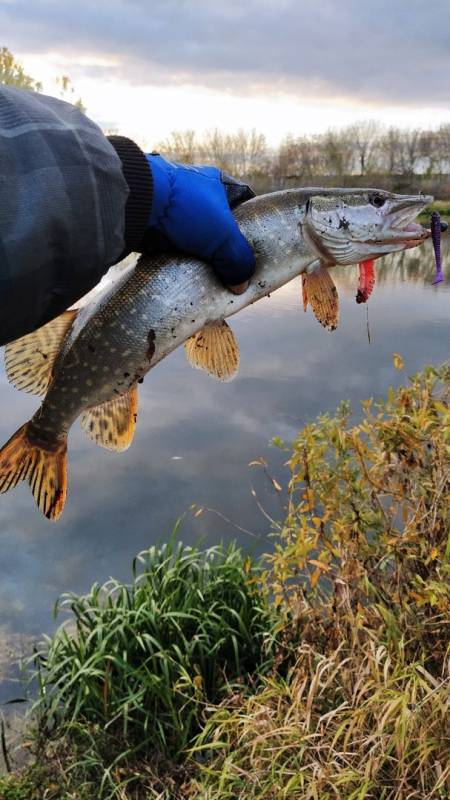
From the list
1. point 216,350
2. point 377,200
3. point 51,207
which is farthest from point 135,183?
point 377,200

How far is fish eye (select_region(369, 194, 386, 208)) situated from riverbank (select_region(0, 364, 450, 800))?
1.06 metres

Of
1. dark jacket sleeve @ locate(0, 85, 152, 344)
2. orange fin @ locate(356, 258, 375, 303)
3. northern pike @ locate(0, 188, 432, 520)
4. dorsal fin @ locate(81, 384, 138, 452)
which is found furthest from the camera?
orange fin @ locate(356, 258, 375, 303)

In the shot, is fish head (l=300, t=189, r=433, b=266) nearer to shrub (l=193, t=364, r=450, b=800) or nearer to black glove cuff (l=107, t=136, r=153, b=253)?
black glove cuff (l=107, t=136, r=153, b=253)

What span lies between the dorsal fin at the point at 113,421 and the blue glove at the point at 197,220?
1.55 feet

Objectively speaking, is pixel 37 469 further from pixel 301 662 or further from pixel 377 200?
pixel 301 662

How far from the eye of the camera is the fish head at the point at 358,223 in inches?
79.8

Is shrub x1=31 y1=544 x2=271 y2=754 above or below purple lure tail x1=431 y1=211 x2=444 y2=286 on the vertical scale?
below

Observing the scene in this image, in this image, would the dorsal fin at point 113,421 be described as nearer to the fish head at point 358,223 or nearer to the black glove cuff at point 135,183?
the black glove cuff at point 135,183

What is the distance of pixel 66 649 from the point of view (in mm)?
3594

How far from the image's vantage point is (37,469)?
Result: 1.92 metres

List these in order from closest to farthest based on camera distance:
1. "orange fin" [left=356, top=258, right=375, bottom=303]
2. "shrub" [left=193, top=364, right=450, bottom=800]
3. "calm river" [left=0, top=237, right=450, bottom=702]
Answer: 1. "orange fin" [left=356, top=258, right=375, bottom=303]
2. "shrub" [left=193, top=364, right=450, bottom=800]
3. "calm river" [left=0, top=237, right=450, bottom=702]

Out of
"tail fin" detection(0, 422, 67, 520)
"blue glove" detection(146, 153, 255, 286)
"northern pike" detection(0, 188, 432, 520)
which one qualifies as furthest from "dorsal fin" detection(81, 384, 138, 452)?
"blue glove" detection(146, 153, 255, 286)

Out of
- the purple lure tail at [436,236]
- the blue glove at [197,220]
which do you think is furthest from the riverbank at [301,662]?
the blue glove at [197,220]

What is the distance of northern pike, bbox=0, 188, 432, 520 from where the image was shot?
1.86m
